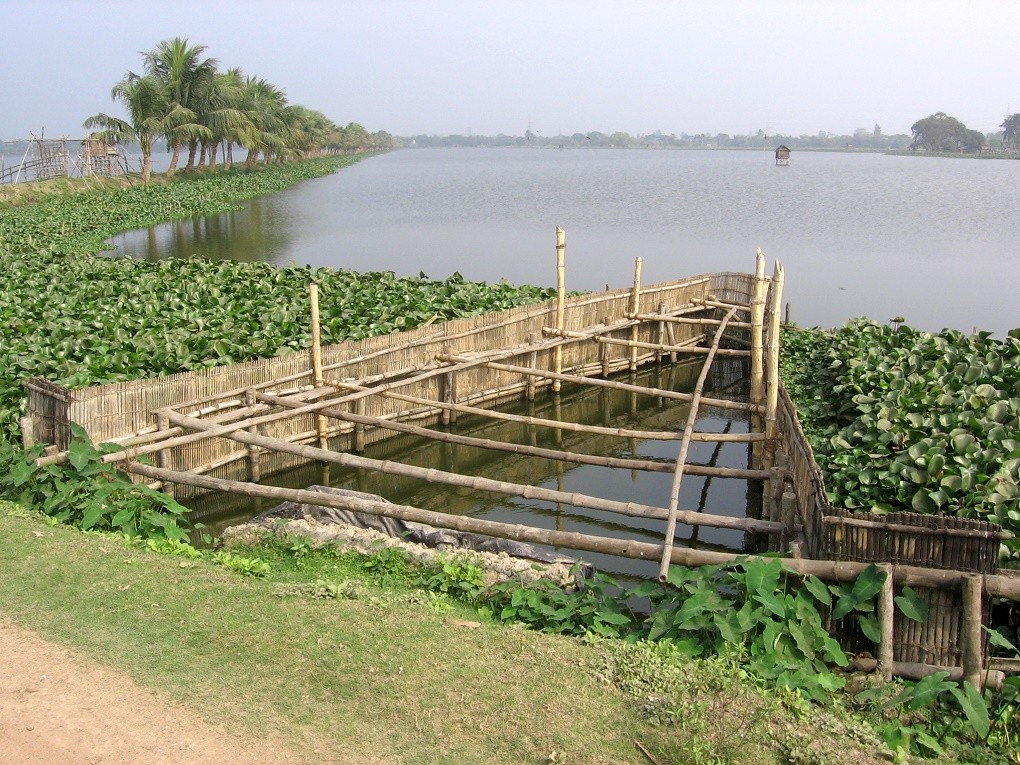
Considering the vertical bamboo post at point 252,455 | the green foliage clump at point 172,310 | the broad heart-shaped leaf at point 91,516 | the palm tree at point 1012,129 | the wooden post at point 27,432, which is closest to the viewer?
the broad heart-shaped leaf at point 91,516

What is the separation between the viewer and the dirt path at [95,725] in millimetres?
4941

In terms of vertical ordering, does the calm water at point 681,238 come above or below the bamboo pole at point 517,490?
above

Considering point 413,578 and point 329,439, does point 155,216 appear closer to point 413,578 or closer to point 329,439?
point 329,439

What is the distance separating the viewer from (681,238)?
119 feet

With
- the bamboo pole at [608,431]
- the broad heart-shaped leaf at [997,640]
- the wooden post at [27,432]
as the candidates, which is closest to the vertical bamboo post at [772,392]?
the bamboo pole at [608,431]

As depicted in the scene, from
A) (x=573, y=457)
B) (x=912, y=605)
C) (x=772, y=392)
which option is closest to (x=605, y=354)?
(x=772, y=392)

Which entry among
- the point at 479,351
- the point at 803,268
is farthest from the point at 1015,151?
the point at 479,351

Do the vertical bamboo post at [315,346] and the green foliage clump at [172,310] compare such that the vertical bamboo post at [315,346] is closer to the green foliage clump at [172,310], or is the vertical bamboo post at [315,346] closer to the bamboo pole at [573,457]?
the bamboo pole at [573,457]

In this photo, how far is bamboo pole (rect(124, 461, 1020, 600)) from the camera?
6.36 m

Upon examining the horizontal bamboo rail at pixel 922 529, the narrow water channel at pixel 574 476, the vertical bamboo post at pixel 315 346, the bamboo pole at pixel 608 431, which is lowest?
the narrow water channel at pixel 574 476

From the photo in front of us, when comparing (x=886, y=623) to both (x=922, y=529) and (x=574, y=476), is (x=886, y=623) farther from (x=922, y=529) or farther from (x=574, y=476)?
(x=574, y=476)

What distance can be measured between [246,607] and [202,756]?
5.41ft

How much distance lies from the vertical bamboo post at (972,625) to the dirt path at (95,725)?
4437 millimetres

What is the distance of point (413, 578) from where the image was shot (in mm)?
7703
